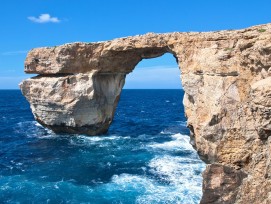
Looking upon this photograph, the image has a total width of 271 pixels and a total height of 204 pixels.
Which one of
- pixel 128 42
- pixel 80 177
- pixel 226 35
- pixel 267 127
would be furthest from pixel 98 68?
pixel 267 127

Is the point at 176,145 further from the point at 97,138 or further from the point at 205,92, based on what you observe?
the point at 205,92

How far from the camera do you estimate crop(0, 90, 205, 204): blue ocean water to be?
20688mm

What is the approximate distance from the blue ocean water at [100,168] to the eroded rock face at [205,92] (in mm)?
2754

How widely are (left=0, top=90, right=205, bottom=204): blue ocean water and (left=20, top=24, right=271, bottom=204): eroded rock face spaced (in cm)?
275

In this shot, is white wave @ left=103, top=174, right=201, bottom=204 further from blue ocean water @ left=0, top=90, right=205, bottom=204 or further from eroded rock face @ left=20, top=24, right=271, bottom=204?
eroded rock face @ left=20, top=24, right=271, bottom=204

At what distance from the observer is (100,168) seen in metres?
26.2

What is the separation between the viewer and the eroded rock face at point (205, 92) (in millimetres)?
15031

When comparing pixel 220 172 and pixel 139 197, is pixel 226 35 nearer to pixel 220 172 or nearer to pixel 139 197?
pixel 220 172

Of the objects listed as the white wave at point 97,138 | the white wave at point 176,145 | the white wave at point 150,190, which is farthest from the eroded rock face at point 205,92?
the white wave at point 176,145

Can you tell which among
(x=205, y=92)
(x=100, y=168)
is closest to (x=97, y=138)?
(x=100, y=168)

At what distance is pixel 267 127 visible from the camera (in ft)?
46.1

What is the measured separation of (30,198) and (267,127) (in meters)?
14.9

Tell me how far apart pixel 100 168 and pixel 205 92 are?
11035 millimetres

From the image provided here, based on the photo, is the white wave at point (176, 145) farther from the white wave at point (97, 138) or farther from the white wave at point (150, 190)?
the white wave at point (150, 190)
